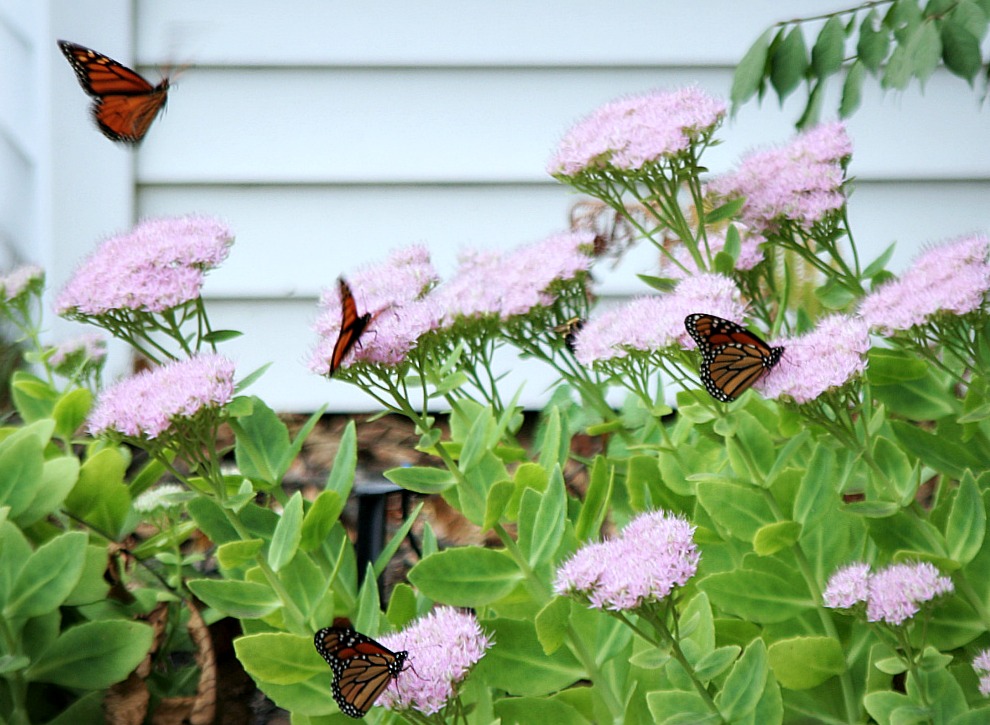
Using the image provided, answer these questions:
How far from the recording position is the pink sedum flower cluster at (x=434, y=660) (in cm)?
86

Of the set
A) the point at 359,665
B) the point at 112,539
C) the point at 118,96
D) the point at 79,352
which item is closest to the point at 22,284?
the point at 79,352

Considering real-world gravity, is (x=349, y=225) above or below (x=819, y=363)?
below

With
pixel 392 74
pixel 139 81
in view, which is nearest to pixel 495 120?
pixel 392 74

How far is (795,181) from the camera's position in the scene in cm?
138

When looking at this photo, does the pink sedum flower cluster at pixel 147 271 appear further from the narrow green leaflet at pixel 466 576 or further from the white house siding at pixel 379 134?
the white house siding at pixel 379 134

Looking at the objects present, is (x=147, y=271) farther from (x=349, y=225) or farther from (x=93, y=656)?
(x=349, y=225)

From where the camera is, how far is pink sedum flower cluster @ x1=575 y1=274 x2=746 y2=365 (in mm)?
1137

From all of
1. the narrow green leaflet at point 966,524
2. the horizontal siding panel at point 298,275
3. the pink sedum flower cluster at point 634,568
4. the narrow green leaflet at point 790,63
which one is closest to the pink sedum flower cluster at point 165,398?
the pink sedum flower cluster at point 634,568

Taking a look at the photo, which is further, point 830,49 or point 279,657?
point 830,49

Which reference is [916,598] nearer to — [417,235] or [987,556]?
[987,556]

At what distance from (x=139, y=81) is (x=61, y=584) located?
2.48ft

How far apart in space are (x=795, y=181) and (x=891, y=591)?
0.60m

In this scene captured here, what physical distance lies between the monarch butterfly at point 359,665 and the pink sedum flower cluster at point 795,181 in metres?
0.78

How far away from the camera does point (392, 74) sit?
271 centimetres
